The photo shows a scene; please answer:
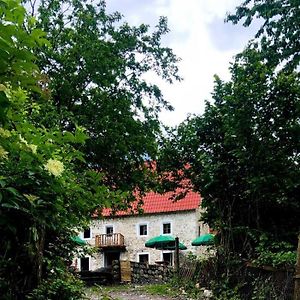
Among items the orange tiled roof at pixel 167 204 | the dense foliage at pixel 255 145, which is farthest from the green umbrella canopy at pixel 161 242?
the dense foliage at pixel 255 145

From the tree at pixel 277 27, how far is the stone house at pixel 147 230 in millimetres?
20673

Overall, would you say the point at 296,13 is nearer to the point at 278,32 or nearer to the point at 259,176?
the point at 278,32

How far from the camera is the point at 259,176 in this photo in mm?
10523

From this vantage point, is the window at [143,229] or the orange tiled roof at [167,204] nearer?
the orange tiled roof at [167,204]

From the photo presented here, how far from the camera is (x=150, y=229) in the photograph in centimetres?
3350

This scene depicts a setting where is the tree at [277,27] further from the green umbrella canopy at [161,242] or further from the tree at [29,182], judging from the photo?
the green umbrella canopy at [161,242]

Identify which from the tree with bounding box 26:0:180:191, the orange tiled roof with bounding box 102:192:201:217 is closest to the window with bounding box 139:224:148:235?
the orange tiled roof with bounding box 102:192:201:217

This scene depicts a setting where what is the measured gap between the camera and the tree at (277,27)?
11.3m

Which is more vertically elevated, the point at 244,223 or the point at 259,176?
the point at 259,176

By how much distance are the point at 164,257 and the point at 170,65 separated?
663 inches

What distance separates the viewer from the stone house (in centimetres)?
3200

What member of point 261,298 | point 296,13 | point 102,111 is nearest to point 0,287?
point 261,298

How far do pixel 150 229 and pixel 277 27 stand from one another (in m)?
23.6

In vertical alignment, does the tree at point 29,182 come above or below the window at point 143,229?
below
